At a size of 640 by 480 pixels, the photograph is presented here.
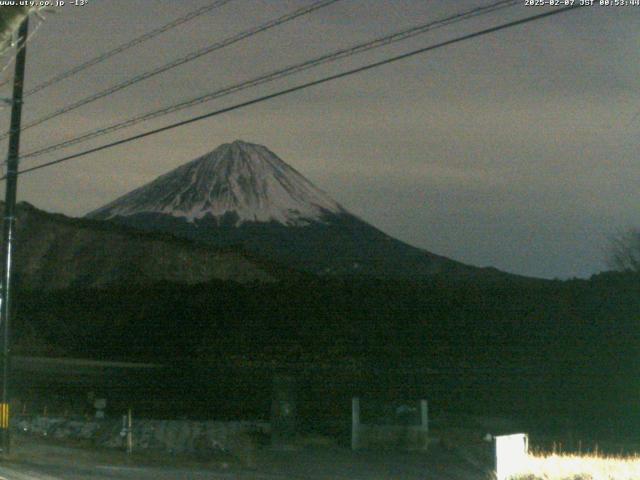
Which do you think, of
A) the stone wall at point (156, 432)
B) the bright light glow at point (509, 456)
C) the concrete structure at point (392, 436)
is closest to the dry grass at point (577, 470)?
the bright light glow at point (509, 456)

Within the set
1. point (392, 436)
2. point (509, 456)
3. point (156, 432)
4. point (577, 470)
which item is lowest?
point (156, 432)

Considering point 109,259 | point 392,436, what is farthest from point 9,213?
point 109,259

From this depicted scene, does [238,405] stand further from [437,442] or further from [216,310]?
[216,310]

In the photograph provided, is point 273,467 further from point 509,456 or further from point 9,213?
point 9,213

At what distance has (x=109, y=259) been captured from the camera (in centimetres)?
10244

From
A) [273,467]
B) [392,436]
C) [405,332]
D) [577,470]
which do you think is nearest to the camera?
[577,470]

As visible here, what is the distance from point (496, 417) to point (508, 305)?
27.5 metres

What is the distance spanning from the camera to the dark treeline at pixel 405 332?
44812 millimetres

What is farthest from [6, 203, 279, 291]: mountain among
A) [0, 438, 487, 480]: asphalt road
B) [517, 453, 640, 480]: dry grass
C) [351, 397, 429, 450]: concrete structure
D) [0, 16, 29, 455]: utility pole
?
[517, 453, 640, 480]: dry grass

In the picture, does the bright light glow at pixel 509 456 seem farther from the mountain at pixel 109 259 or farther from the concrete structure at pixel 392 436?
the mountain at pixel 109 259

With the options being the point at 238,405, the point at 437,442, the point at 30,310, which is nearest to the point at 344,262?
the point at 30,310

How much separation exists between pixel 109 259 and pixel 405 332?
48803 mm

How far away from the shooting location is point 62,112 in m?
19.2

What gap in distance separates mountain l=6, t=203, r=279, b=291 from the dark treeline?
44.3 feet
